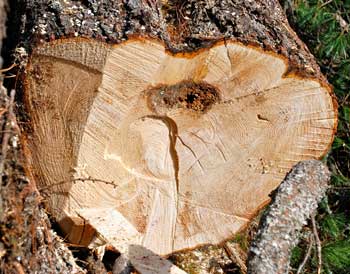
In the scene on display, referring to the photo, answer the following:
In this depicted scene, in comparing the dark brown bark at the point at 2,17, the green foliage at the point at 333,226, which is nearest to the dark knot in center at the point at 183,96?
the dark brown bark at the point at 2,17

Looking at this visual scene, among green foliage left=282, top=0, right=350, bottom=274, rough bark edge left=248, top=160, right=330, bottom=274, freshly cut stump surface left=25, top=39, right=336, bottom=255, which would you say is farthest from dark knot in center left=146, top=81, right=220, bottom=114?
green foliage left=282, top=0, right=350, bottom=274

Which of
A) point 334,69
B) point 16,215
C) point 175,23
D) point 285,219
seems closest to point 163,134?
point 175,23

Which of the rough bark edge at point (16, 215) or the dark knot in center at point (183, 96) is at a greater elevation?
the dark knot in center at point (183, 96)

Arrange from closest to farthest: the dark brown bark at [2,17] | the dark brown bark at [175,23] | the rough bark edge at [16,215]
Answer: the rough bark edge at [16,215] → the dark brown bark at [175,23] → the dark brown bark at [2,17]

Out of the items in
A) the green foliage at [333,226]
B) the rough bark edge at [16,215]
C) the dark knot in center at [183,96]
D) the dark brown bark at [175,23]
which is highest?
the dark brown bark at [175,23]

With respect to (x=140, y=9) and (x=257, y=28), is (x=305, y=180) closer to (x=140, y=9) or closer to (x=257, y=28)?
(x=257, y=28)

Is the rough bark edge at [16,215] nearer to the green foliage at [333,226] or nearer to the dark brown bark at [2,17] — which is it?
the dark brown bark at [2,17]

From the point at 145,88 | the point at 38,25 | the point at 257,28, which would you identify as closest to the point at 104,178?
the point at 145,88
